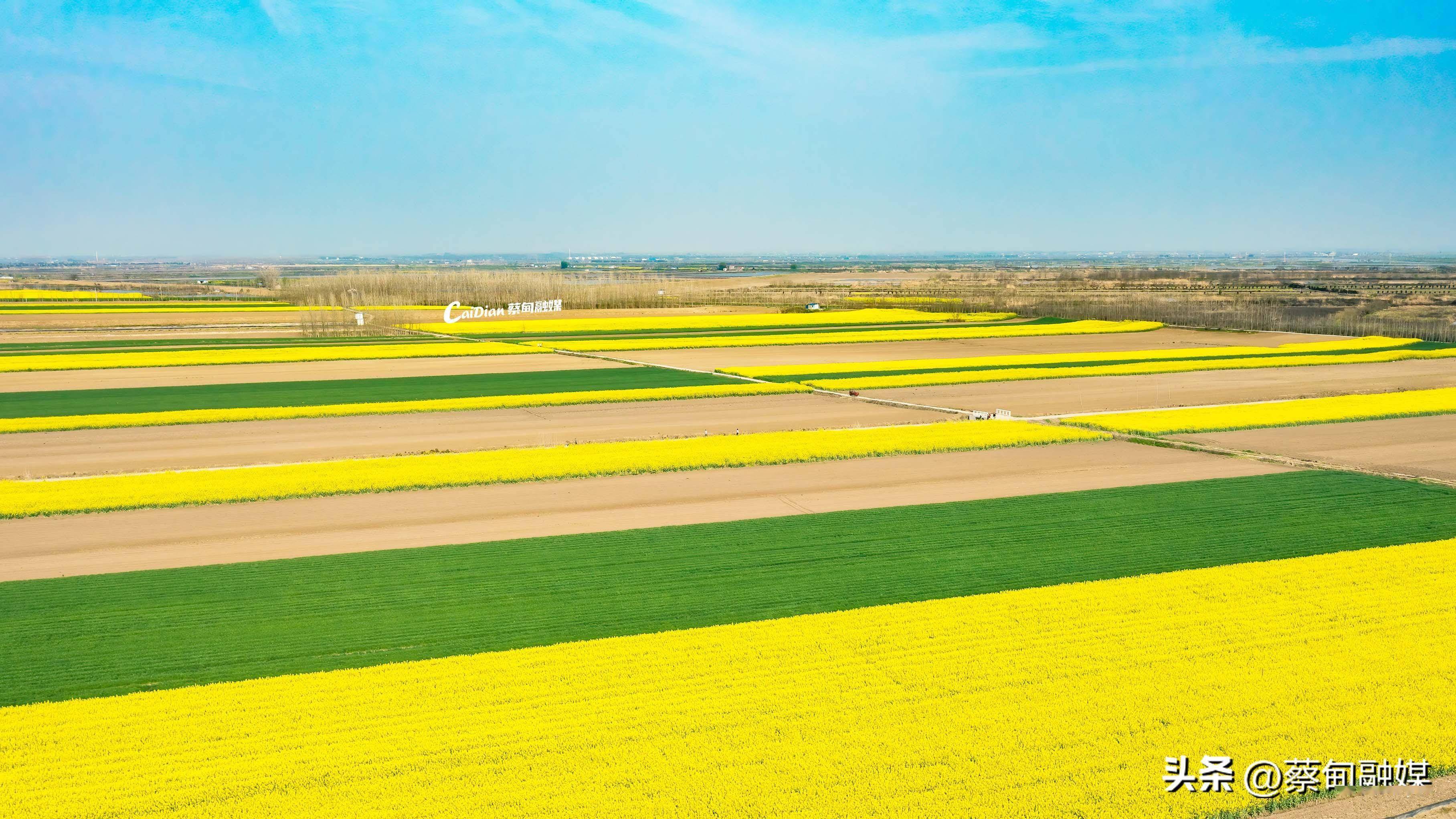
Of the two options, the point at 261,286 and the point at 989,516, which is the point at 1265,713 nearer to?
the point at 989,516

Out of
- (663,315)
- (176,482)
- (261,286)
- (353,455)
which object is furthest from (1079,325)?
(261,286)

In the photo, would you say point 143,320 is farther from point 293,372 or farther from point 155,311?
point 293,372

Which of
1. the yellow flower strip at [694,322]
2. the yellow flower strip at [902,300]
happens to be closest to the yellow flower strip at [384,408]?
the yellow flower strip at [694,322]

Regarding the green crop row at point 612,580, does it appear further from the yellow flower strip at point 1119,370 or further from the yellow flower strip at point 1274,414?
the yellow flower strip at point 1119,370

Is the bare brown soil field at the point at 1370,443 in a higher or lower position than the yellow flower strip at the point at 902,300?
lower

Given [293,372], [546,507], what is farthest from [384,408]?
[546,507]

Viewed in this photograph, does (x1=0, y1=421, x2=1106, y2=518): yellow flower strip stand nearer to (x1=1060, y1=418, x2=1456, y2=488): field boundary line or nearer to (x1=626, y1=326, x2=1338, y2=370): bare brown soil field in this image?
(x1=1060, y1=418, x2=1456, y2=488): field boundary line

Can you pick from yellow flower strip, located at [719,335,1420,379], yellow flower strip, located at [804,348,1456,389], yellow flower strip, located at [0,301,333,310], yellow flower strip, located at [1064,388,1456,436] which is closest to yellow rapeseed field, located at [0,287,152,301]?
yellow flower strip, located at [0,301,333,310]
